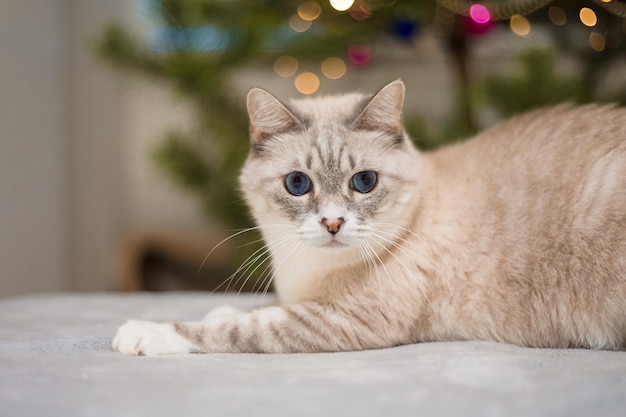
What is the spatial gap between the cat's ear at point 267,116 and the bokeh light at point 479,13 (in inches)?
53.3

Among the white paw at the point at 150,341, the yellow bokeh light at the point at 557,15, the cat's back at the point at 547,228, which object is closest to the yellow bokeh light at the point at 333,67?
the yellow bokeh light at the point at 557,15

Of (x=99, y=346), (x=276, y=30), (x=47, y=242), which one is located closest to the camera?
(x=99, y=346)

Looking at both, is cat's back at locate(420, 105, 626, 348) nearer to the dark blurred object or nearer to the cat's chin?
the cat's chin

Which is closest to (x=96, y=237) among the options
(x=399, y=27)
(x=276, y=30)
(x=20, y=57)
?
(x=20, y=57)

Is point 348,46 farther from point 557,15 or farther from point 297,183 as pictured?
point 297,183

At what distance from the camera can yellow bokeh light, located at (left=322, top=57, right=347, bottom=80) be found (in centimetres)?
390

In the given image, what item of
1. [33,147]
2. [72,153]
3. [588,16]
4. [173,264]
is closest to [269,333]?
[588,16]

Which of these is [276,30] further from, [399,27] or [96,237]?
[96,237]

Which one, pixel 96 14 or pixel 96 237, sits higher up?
pixel 96 14

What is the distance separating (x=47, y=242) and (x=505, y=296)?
11.3 ft

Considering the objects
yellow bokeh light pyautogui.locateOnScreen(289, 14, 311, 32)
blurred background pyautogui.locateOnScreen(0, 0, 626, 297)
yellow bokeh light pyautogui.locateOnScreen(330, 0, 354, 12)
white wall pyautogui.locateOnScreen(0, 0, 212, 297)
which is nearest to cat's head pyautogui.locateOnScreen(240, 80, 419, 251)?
blurred background pyautogui.locateOnScreen(0, 0, 626, 297)

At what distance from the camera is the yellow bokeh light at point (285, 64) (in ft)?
12.7

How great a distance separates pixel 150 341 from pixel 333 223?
1.96ft

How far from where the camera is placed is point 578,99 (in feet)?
10.9
